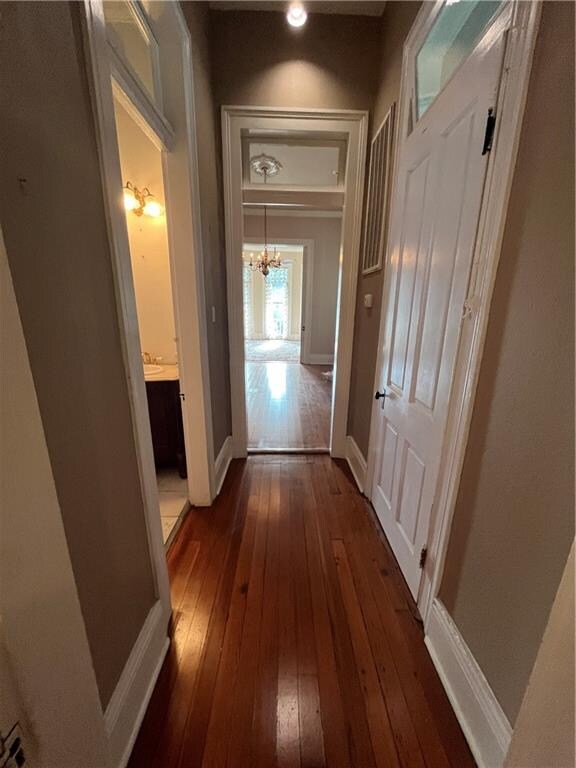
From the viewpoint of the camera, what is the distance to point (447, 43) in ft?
4.38

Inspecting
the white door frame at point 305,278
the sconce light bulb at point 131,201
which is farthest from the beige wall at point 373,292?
the white door frame at point 305,278

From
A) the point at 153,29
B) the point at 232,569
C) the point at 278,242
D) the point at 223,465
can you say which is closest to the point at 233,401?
the point at 223,465

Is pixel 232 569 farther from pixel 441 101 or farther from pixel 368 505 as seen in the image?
pixel 441 101

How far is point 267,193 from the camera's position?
3.18 meters

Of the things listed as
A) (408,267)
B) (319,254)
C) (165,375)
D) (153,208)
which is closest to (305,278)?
(319,254)

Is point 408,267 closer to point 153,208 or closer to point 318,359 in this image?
point 153,208

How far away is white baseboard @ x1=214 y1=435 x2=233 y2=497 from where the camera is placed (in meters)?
2.31

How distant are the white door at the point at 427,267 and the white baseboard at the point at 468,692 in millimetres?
262

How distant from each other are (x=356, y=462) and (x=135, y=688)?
74.0 inches

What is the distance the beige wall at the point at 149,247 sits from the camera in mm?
2342

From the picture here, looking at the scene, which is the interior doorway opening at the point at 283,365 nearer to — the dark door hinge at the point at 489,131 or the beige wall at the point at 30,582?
the dark door hinge at the point at 489,131

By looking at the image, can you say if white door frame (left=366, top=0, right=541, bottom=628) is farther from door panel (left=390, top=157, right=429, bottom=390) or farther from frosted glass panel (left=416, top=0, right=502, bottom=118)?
door panel (left=390, top=157, right=429, bottom=390)

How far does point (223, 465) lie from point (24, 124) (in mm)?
2249

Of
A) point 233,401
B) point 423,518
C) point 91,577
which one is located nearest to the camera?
point 91,577
